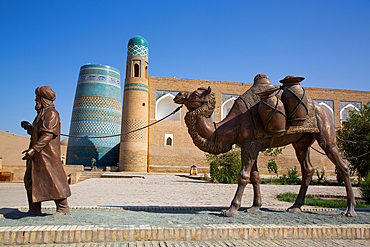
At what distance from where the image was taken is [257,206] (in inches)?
164

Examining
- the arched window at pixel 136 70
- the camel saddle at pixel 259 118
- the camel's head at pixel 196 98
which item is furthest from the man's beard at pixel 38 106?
the arched window at pixel 136 70

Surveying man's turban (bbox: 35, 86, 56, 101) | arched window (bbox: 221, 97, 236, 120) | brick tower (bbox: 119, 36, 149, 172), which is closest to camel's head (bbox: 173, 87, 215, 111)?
man's turban (bbox: 35, 86, 56, 101)

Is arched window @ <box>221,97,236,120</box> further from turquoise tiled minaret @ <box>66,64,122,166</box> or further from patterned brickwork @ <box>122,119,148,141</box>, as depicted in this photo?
turquoise tiled minaret @ <box>66,64,122,166</box>

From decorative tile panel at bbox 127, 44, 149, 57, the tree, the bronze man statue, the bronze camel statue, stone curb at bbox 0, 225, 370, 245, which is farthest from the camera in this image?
decorative tile panel at bbox 127, 44, 149, 57

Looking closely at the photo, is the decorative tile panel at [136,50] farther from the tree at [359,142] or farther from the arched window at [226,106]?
the tree at [359,142]

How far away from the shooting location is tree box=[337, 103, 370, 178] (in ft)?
31.9

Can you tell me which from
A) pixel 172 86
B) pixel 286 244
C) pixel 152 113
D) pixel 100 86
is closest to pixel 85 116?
pixel 100 86

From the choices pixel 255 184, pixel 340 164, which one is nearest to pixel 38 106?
pixel 255 184

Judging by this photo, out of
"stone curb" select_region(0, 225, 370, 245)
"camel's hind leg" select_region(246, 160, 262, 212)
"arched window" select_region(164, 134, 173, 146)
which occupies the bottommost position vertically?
"stone curb" select_region(0, 225, 370, 245)

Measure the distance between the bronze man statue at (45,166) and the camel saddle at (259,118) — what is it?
2.54m

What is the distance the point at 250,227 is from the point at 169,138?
62.5ft

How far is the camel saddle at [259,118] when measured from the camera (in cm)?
393

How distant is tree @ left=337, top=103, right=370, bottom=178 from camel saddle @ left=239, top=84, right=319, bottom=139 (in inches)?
272

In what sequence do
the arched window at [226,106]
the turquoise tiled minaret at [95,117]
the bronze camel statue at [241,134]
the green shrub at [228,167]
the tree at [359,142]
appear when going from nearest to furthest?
the bronze camel statue at [241,134] < the tree at [359,142] < the green shrub at [228,167] < the arched window at [226,106] < the turquoise tiled minaret at [95,117]
